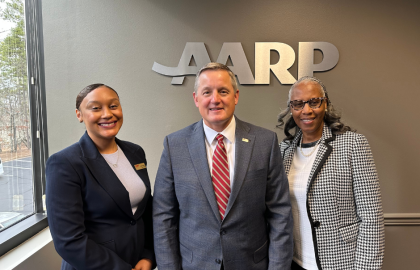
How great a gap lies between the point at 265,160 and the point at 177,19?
1.89 meters

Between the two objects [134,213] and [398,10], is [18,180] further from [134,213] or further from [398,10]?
[398,10]

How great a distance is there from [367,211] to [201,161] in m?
1.02

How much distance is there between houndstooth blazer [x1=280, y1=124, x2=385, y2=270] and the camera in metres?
1.41

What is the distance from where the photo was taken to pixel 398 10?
8.16 ft

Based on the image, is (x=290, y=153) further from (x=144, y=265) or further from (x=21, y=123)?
(x=21, y=123)

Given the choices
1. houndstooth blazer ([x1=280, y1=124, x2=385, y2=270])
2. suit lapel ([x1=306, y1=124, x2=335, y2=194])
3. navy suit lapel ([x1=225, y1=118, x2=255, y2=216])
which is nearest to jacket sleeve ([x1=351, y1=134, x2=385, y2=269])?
houndstooth blazer ([x1=280, y1=124, x2=385, y2=270])

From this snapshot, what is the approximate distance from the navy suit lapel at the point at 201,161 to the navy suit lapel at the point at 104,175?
1.37 ft

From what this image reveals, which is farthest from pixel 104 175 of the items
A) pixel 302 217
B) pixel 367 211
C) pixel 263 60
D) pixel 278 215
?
pixel 263 60

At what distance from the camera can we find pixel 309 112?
1.53m

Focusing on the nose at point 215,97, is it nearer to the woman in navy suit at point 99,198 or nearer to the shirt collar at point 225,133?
the shirt collar at point 225,133

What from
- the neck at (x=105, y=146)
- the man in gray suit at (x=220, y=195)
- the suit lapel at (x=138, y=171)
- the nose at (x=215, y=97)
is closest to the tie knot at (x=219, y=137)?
the man in gray suit at (x=220, y=195)

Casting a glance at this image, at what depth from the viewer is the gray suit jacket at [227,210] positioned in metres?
1.26

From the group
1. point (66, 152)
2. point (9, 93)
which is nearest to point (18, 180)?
point (9, 93)

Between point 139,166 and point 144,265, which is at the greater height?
point 139,166
